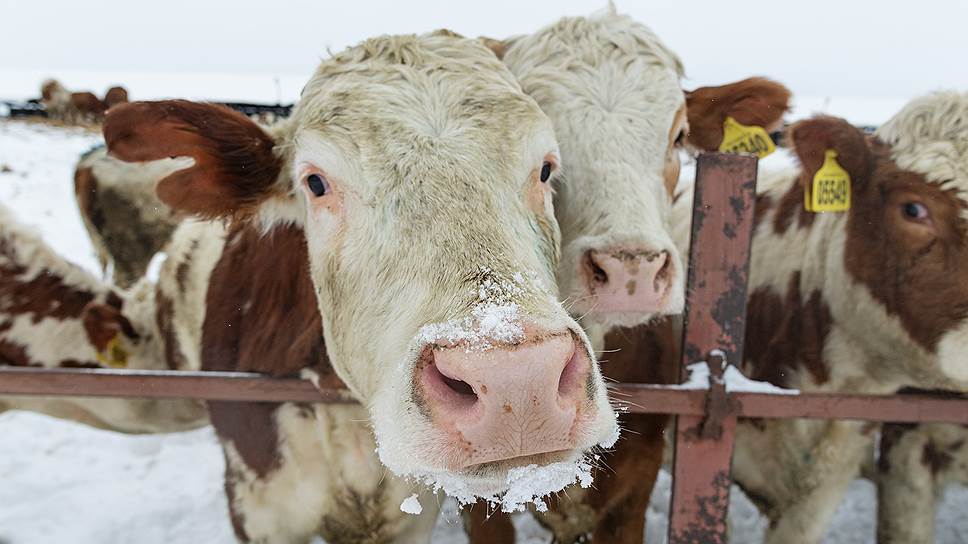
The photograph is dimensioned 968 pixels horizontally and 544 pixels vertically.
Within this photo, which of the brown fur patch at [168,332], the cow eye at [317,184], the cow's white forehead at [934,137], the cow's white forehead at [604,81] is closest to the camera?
the cow eye at [317,184]

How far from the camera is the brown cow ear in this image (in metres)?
1.71

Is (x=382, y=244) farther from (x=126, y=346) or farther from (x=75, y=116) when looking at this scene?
(x=75, y=116)

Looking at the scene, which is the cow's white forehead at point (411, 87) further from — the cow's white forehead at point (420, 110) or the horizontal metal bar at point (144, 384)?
the horizontal metal bar at point (144, 384)

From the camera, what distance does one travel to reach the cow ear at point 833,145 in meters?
2.73

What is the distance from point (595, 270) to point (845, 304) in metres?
1.63

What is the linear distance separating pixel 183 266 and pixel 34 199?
42.5 ft

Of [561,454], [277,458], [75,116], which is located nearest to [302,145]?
[561,454]

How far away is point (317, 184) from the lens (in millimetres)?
1667

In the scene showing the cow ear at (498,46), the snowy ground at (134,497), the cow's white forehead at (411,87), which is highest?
the cow ear at (498,46)

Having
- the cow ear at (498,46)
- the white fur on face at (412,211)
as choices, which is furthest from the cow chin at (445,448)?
the cow ear at (498,46)

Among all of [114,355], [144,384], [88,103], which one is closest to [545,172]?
[144,384]

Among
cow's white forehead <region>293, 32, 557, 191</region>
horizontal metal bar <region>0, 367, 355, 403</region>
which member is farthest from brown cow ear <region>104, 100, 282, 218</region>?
horizontal metal bar <region>0, 367, 355, 403</region>

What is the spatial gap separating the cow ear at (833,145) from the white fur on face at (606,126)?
2.19 ft

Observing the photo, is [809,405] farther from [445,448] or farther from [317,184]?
[317,184]
